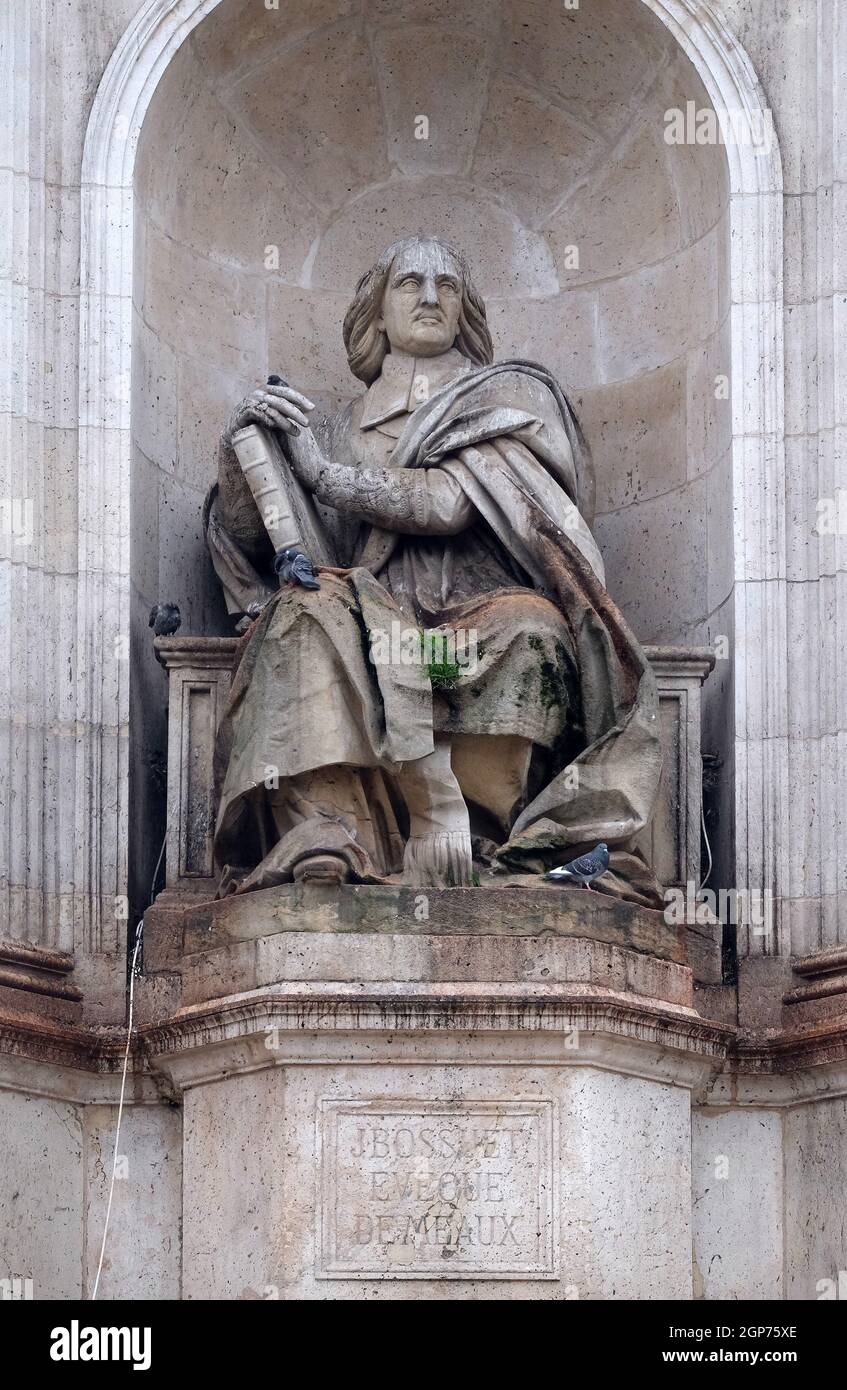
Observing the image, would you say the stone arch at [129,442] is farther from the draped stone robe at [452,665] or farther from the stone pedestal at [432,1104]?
the stone pedestal at [432,1104]

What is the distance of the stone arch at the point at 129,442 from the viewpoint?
43.9 feet

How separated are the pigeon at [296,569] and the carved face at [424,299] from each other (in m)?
1.41

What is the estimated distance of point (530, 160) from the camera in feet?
50.6

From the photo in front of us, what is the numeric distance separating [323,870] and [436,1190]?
121 centimetres

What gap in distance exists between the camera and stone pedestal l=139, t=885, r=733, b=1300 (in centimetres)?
1198

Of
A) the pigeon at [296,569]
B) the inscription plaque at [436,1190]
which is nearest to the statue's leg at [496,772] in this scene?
the pigeon at [296,569]

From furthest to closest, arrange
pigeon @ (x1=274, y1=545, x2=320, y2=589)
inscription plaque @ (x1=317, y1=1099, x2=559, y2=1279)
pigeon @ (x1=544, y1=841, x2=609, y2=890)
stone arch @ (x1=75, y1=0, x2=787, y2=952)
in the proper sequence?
stone arch @ (x1=75, y1=0, x2=787, y2=952)
pigeon @ (x1=274, y1=545, x2=320, y2=589)
pigeon @ (x1=544, y1=841, x2=609, y2=890)
inscription plaque @ (x1=317, y1=1099, x2=559, y2=1279)

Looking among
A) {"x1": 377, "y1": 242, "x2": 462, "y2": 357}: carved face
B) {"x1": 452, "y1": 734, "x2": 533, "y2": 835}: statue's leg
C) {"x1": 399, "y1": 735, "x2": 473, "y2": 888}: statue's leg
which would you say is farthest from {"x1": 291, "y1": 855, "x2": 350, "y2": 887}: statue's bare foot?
{"x1": 377, "y1": 242, "x2": 462, "y2": 357}: carved face

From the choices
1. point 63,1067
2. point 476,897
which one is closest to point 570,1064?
point 476,897

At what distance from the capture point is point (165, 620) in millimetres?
13609

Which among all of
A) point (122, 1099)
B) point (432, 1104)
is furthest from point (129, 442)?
point (432, 1104)

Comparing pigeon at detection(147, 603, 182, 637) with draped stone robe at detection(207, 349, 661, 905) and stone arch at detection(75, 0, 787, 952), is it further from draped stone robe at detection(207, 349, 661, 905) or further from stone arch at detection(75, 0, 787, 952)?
draped stone robe at detection(207, 349, 661, 905)
